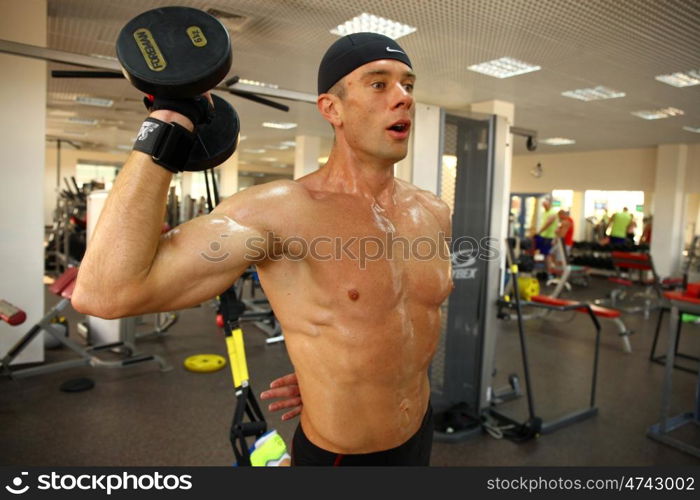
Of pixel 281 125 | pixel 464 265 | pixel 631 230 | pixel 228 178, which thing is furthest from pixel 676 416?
pixel 228 178

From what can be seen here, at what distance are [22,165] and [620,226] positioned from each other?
410 inches

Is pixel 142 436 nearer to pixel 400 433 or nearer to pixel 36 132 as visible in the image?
pixel 400 433

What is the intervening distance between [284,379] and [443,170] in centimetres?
192

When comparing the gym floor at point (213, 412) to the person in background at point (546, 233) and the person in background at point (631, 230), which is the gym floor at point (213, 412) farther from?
the person in background at point (631, 230)

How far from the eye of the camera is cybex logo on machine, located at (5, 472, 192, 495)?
95 cm

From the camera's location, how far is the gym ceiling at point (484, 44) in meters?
3.49

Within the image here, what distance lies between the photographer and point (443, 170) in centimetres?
285

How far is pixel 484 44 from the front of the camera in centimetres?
420

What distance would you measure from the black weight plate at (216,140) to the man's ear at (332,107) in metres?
0.24

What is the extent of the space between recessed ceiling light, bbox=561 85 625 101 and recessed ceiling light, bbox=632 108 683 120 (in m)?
1.16

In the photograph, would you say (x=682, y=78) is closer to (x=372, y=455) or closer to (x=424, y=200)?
(x=424, y=200)

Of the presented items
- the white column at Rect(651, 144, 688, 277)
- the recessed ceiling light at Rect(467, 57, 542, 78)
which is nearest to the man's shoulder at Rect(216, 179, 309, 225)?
the recessed ceiling light at Rect(467, 57, 542, 78)

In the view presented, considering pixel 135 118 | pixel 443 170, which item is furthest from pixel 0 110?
pixel 135 118

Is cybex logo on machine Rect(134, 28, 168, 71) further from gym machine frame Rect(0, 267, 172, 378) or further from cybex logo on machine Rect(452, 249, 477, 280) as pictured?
gym machine frame Rect(0, 267, 172, 378)
